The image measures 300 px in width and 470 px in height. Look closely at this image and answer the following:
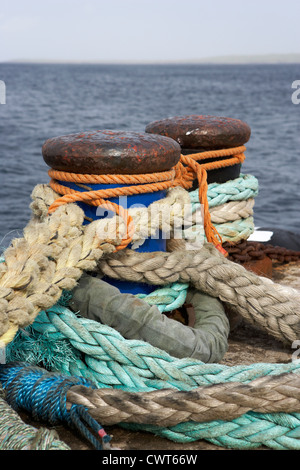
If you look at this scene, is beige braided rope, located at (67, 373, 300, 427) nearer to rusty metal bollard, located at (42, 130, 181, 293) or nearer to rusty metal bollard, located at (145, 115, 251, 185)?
rusty metal bollard, located at (42, 130, 181, 293)

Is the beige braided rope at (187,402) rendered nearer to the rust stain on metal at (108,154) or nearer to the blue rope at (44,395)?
the blue rope at (44,395)

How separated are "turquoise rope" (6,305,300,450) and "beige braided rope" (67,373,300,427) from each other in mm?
30

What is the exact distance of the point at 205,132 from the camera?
7.47 ft

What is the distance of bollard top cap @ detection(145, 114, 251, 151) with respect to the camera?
2.28 m

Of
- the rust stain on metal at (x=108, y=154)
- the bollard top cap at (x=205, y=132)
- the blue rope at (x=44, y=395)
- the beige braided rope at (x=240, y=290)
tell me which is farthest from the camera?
the bollard top cap at (x=205, y=132)

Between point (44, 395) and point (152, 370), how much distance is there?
0.89 feet

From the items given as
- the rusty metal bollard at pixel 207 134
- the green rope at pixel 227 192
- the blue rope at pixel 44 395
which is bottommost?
the blue rope at pixel 44 395

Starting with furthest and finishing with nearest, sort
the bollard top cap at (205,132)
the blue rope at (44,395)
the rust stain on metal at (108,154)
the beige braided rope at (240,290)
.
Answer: the bollard top cap at (205,132), the beige braided rope at (240,290), the rust stain on metal at (108,154), the blue rope at (44,395)

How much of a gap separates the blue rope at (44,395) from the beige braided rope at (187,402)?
0.10 feet

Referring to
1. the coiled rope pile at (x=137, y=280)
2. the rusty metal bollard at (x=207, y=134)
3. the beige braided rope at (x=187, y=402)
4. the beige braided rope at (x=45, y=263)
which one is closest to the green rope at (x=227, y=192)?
the rusty metal bollard at (x=207, y=134)

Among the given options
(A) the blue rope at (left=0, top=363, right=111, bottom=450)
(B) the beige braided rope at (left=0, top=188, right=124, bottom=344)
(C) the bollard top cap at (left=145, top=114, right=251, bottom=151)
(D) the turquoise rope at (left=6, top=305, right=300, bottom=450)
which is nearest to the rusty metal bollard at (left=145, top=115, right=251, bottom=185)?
(C) the bollard top cap at (left=145, top=114, right=251, bottom=151)

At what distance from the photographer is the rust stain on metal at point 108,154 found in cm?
165

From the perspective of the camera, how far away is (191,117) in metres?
2.40
